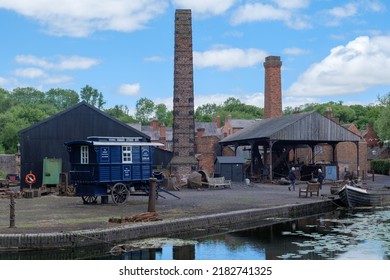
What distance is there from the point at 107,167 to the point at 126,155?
3.58 ft

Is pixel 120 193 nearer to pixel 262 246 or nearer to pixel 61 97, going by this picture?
pixel 262 246

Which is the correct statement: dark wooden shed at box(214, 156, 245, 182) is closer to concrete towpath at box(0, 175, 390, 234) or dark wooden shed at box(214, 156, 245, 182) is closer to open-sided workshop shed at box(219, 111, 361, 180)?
open-sided workshop shed at box(219, 111, 361, 180)

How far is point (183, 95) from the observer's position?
39.6 metres

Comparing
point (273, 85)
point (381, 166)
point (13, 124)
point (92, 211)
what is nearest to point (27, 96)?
point (13, 124)

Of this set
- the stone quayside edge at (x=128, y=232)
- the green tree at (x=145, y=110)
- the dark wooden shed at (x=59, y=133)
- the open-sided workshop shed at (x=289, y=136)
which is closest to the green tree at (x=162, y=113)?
the green tree at (x=145, y=110)

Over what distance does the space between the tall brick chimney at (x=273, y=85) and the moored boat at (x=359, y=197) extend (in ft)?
99.2

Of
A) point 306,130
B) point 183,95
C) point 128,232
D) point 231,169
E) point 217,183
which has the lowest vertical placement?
point 128,232

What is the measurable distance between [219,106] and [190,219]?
128678 millimetres

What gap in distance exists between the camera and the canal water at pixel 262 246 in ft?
43.9

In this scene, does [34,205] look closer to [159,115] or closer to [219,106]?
[159,115]

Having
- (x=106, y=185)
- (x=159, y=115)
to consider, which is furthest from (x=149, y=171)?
(x=159, y=115)

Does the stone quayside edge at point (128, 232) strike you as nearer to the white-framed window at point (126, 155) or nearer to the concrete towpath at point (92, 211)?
the concrete towpath at point (92, 211)
